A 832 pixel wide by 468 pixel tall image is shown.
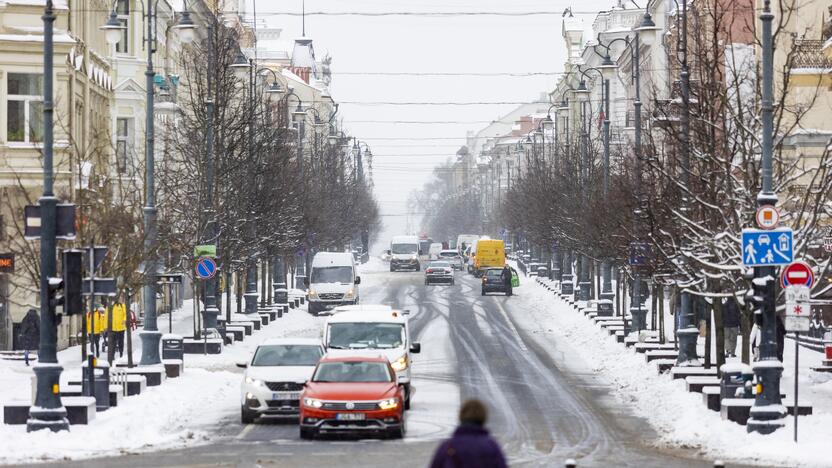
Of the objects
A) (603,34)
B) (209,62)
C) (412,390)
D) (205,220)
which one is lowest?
(412,390)

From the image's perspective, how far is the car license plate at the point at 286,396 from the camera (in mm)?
27328

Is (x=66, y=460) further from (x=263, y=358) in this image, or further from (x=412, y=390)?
(x=412, y=390)

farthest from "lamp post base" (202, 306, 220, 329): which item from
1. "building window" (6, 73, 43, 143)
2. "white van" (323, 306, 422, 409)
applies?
"white van" (323, 306, 422, 409)

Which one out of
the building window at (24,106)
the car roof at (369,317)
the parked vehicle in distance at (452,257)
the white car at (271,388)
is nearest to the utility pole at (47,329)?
the white car at (271,388)

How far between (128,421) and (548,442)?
256 inches

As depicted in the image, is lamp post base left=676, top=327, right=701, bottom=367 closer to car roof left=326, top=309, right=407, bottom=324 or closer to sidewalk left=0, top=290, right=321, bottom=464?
car roof left=326, top=309, right=407, bottom=324

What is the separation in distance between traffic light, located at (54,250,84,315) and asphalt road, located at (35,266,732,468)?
249 centimetres

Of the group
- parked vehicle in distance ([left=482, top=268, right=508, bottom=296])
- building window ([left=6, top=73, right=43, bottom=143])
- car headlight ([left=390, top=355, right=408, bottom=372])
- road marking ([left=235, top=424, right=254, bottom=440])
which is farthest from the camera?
parked vehicle in distance ([left=482, top=268, right=508, bottom=296])

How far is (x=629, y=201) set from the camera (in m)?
38.8

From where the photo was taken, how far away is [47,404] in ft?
79.6

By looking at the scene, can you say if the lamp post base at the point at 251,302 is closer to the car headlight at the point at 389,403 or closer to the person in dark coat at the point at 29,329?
the person in dark coat at the point at 29,329

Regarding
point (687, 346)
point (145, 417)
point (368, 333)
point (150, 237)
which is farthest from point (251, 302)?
point (145, 417)

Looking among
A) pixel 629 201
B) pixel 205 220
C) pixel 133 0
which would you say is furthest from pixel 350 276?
pixel 629 201

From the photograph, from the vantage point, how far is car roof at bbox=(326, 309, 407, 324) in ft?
107
